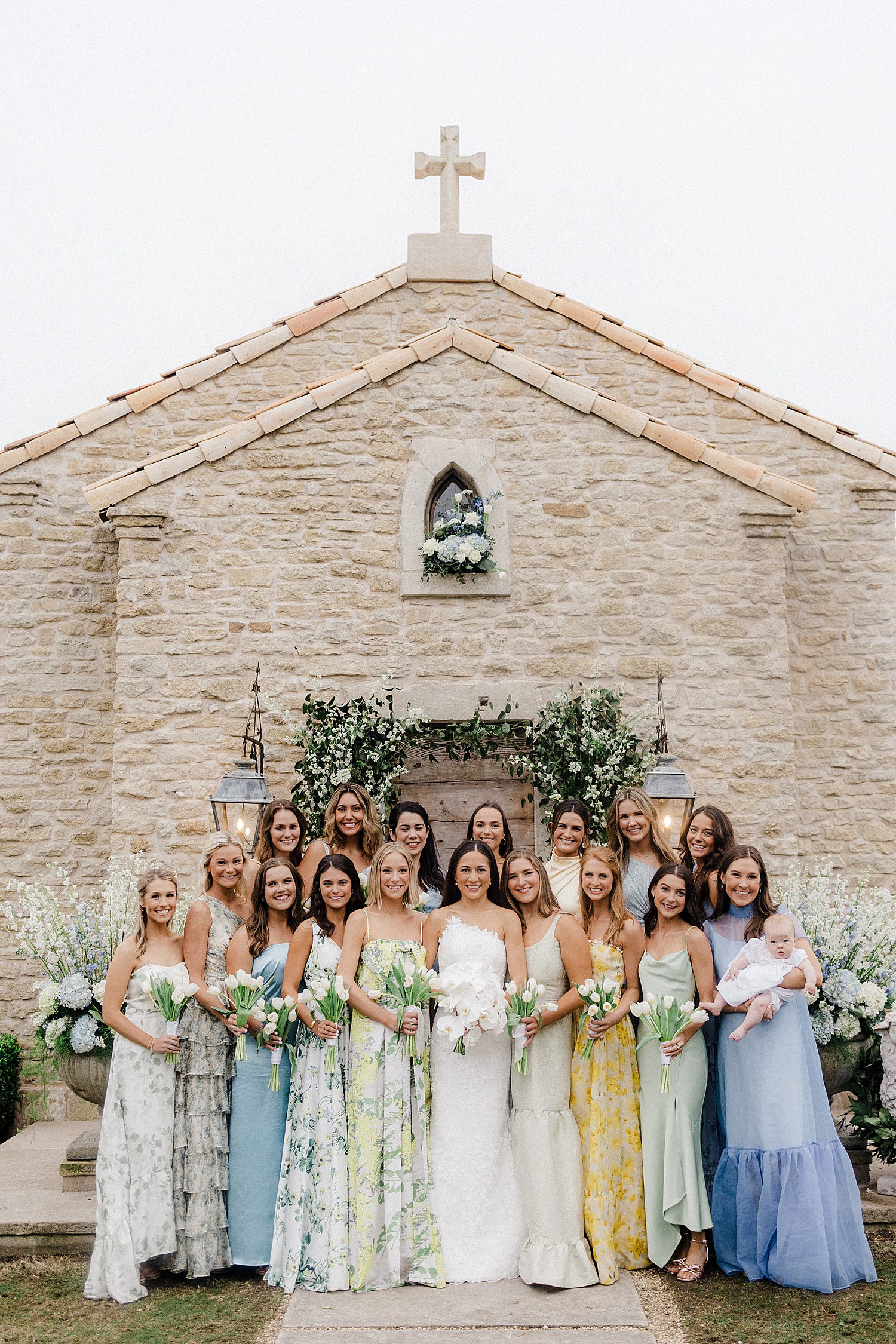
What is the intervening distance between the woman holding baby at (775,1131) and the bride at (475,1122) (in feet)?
2.91

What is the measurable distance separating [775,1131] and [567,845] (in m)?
1.64

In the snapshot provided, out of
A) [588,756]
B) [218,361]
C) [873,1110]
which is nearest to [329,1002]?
[873,1110]

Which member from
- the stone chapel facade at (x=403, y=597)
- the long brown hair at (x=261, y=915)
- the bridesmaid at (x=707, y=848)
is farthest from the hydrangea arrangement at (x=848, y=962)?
the long brown hair at (x=261, y=915)

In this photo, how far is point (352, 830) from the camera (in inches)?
229

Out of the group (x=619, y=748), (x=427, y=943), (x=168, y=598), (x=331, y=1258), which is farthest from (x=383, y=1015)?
(x=168, y=598)

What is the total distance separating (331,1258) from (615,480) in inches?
208

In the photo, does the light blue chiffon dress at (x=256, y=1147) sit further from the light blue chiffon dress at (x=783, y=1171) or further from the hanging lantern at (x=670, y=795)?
the hanging lantern at (x=670, y=795)

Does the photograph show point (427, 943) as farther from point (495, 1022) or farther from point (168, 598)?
point (168, 598)

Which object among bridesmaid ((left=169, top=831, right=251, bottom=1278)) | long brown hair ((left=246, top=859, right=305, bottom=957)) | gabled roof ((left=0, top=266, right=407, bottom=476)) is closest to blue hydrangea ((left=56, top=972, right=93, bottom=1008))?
bridesmaid ((left=169, top=831, right=251, bottom=1278))

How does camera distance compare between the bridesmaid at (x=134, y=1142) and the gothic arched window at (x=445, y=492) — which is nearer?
the bridesmaid at (x=134, y=1142)

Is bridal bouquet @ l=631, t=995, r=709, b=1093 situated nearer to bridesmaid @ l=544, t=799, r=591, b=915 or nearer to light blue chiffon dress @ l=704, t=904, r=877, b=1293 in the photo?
light blue chiffon dress @ l=704, t=904, r=877, b=1293

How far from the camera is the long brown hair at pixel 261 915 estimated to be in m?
4.98

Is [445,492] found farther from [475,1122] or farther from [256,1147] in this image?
[256,1147]

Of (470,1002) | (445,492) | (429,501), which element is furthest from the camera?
(445,492)
